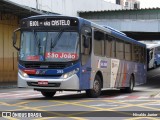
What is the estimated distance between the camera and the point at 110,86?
768 inches

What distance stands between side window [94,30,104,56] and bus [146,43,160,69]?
40.8 meters

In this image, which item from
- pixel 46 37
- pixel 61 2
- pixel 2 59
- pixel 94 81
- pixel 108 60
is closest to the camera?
pixel 46 37

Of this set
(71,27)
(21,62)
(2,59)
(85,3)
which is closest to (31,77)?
(21,62)

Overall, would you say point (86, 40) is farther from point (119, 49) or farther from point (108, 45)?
point (119, 49)

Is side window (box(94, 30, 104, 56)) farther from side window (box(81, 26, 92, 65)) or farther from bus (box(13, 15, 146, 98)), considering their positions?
side window (box(81, 26, 92, 65))

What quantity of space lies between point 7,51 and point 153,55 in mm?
29242

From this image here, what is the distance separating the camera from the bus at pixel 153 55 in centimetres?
5920

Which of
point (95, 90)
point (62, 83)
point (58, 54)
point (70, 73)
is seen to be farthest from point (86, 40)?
point (95, 90)

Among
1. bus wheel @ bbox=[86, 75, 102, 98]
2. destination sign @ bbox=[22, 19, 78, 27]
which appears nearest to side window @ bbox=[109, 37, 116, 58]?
bus wheel @ bbox=[86, 75, 102, 98]

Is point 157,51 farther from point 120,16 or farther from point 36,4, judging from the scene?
point 36,4

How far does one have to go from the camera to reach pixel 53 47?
1579 centimetres

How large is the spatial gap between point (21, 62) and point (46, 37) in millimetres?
1354

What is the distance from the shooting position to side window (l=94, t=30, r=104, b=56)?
1730 cm

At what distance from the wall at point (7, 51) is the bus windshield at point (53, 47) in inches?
789
